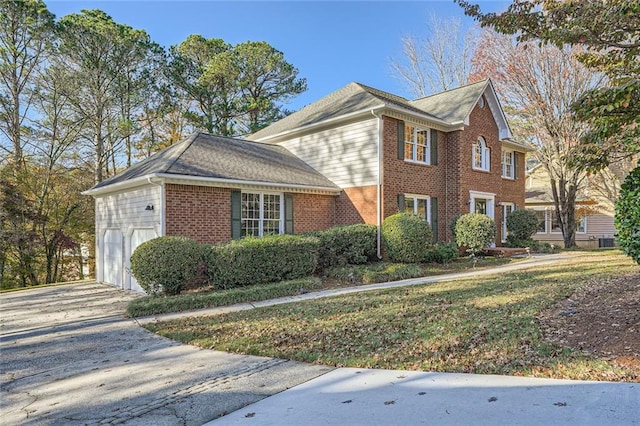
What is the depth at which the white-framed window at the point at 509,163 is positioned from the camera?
19844 millimetres

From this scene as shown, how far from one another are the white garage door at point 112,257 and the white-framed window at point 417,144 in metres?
10.5

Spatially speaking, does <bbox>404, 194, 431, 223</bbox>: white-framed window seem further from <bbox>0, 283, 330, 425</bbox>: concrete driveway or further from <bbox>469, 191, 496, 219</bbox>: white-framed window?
<bbox>0, 283, 330, 425</bbox>: concrete driveway

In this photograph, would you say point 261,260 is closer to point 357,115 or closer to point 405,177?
point 357,115

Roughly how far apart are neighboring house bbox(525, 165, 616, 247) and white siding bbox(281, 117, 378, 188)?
15.8m

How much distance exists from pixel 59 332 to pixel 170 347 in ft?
9.05

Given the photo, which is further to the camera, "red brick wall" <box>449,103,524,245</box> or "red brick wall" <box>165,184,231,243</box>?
"red brick wall" <box>449,103,524,245</box>

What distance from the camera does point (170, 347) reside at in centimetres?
555

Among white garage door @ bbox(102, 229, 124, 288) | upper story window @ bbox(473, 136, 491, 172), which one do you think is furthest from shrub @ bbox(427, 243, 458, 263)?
white garage door @ bbox(102, 229, 124, 288)

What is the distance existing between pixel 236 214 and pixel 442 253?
293 inches

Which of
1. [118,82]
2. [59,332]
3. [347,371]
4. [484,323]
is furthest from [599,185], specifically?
[118,82]

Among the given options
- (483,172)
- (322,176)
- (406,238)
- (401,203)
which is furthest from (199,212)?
(483,172)

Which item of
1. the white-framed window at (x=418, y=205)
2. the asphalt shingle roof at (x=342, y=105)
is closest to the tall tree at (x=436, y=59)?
the asphalt shingle roof at (x=342, y=105)

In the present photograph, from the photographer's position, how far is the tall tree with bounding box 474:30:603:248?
56.9 ft

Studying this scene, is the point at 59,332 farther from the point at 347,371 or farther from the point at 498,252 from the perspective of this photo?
the point at 498,252
